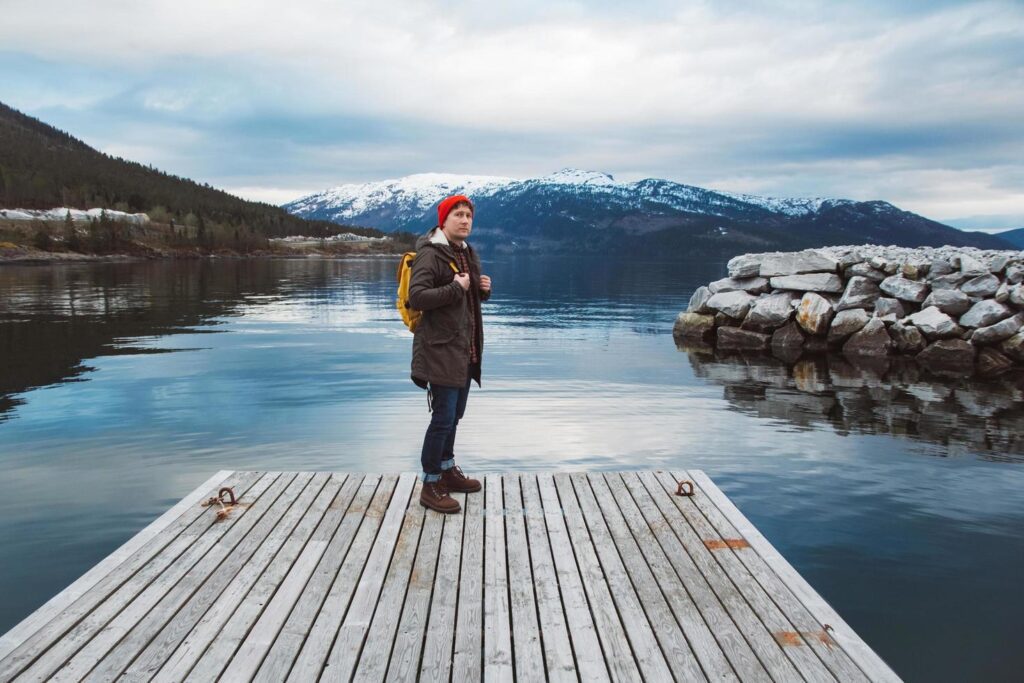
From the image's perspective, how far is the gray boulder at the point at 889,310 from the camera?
21.8 metres

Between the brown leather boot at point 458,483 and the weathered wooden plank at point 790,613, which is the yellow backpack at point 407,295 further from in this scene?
the weathered wooden plank at point 790,613

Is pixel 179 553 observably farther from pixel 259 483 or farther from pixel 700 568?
pixel 700 568

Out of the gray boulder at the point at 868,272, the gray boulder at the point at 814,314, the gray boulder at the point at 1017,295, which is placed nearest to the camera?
the gray boulder at the point at 1017,295

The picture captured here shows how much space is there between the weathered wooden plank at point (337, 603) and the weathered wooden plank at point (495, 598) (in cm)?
94

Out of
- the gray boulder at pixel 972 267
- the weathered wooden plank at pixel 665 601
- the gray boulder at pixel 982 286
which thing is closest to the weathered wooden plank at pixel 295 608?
the weathered wooden plank at pixel 665 601

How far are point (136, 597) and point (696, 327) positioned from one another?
2270 cm

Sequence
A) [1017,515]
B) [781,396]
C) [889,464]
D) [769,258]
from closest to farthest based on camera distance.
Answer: [1017,515] < [889,464] < [781,396] < [769,258]

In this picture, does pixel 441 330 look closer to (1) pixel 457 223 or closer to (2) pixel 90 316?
(1) pixel 457 223

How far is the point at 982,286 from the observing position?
20.7 m

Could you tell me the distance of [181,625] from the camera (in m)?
4.55

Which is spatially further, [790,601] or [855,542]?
[855,542]

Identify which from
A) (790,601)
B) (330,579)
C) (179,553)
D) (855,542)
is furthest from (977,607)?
(179,553)

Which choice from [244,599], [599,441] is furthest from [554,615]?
[599,441]

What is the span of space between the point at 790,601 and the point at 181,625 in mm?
4077
